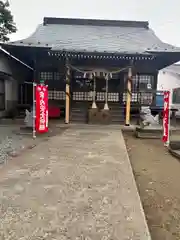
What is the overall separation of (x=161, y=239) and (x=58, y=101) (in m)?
10.6

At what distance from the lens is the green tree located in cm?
1258

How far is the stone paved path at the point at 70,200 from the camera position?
188cm

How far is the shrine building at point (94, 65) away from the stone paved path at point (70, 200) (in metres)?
6.63

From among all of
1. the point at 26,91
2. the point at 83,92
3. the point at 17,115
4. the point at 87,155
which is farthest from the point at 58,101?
the point at 87,155

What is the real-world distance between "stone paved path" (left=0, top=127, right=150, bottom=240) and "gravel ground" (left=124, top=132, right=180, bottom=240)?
0.32 meters

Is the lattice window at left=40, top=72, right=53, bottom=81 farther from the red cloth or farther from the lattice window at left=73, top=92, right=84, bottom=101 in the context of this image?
the red cloth

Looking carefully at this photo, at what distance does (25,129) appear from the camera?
8156mm

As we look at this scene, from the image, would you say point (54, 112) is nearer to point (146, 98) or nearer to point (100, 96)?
point (100, 96)

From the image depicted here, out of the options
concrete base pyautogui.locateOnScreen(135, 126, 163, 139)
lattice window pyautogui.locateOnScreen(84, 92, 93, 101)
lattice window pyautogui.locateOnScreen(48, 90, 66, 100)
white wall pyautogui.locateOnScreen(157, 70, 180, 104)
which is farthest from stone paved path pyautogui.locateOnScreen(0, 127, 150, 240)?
white wall pyautogui.locateOnScreen(157, 70, 180, 104)

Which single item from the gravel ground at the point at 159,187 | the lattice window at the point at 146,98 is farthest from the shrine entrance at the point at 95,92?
the gravel ground at the point at 159,187

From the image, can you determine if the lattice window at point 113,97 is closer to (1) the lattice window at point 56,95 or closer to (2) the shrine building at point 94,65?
(2) the shrine building at point 94,65

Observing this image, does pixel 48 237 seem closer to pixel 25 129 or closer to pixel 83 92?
pixel 25 129

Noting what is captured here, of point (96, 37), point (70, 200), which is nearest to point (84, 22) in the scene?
point (96, 37)

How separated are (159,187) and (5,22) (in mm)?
13390
